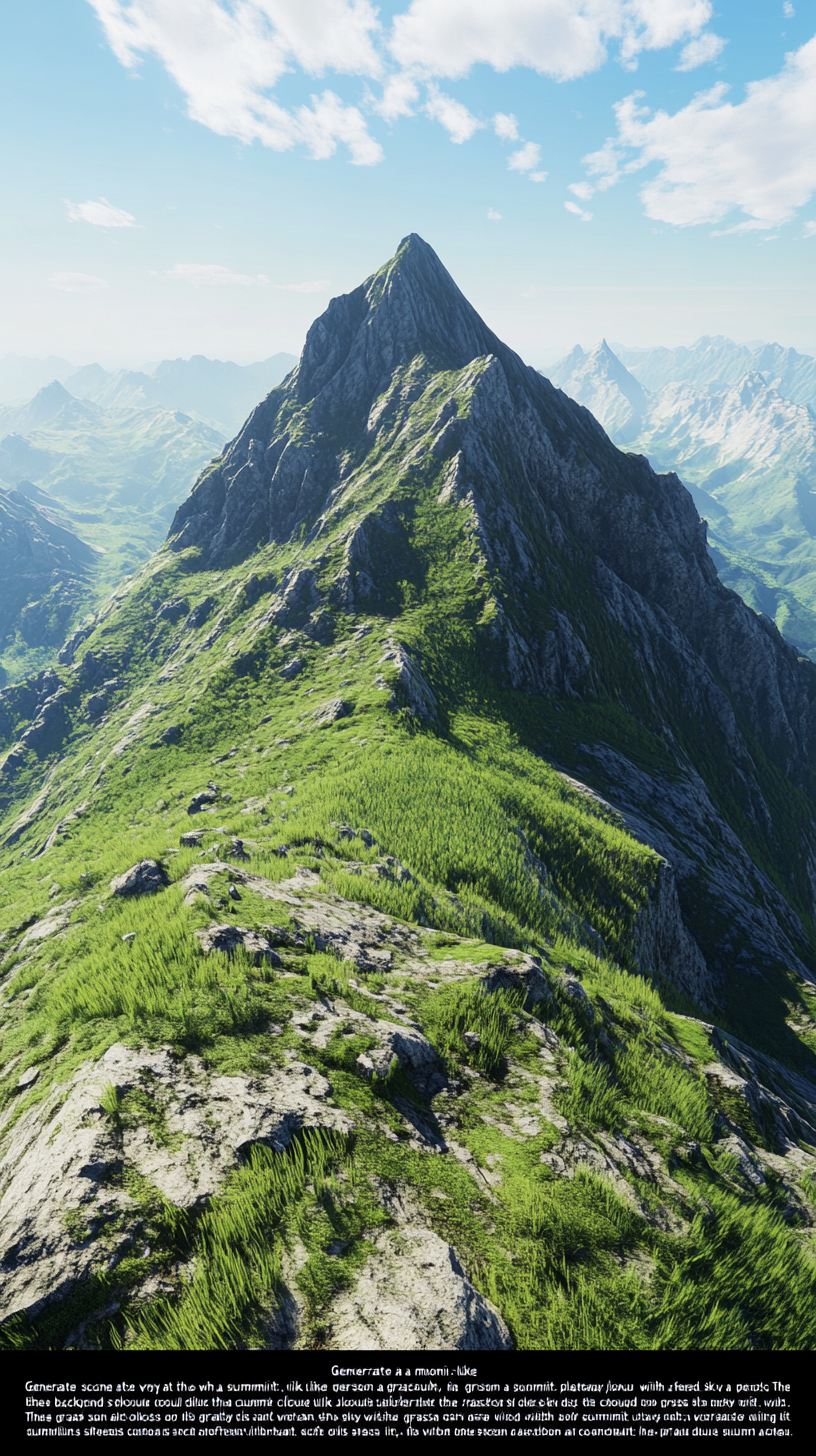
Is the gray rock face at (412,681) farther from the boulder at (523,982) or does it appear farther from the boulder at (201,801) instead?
the boulder at (523,982)

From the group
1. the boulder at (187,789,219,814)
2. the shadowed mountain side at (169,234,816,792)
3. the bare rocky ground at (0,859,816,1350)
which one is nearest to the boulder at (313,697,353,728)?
the boulder at (187,789,219,814)

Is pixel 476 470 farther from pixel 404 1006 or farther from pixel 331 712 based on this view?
pixel 404 1006

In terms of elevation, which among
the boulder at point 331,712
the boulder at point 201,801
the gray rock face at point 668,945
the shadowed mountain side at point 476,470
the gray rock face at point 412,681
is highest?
the shadowed mountain side at point 476,470

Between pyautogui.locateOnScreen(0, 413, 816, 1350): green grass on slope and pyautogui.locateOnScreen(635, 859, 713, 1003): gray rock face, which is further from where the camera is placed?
pyautogui.locateOnScreen(635, 859, 713, 1003): gray rock face

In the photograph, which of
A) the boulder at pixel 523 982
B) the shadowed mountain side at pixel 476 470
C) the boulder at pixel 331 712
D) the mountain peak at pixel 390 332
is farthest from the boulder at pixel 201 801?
the mountain peak at pixel 390 332

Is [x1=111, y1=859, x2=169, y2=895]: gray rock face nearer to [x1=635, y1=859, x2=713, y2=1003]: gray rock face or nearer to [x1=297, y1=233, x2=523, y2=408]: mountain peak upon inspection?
[x1=635, y1=859, x2=713, y2=1003]: gray rock face
